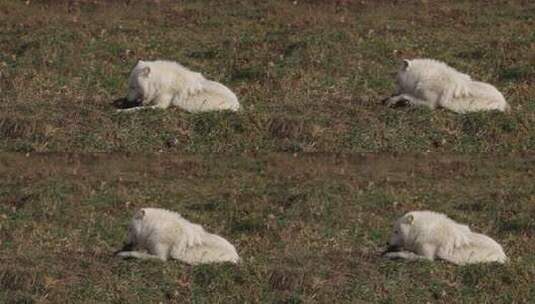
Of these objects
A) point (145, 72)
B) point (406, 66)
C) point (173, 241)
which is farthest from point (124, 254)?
point (406, 66)

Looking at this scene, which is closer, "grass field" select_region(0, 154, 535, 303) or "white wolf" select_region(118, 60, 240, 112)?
"grass field" select_region(0, 154, 535, 303)

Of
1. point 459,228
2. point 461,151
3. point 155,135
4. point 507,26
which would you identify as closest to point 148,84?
point 155,135

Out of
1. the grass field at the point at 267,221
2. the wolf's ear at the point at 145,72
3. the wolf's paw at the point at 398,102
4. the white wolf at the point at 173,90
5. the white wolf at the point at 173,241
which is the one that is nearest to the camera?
the grass field at the point at 267,221

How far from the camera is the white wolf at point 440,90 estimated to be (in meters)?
32.1

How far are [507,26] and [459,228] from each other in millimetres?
16256

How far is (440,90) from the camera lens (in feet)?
105

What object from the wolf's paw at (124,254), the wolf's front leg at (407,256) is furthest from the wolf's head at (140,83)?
the wolf's front leg at (407,256)

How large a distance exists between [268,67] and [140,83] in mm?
4524

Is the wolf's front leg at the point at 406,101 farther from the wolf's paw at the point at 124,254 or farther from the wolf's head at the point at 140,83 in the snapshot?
the wolf's paw at the point at 124,254

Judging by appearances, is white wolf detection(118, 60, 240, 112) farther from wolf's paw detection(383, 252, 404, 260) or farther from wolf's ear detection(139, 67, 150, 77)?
wolf's paw detection(383, 252, 404, 260)

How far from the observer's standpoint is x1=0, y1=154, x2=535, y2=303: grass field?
2319cm

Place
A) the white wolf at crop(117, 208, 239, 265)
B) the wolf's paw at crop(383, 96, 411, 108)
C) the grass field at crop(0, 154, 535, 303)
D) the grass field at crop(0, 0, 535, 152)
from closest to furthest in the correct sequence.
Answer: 1. the grass field at crop(0, 154, 535, 303)
2. the white wolf at crop(117, 208, 239, 265)
3. the grass field at crop(0, 0, 535, 152)
4. the wolf's paw at crop(383, 96, 411, 108)

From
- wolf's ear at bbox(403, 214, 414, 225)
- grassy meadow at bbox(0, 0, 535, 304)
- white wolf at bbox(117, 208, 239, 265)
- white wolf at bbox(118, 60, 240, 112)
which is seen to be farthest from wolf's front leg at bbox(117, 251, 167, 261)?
white wolf at bbox(118, 60, 240, 112)

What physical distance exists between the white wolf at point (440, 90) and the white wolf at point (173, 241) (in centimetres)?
883
